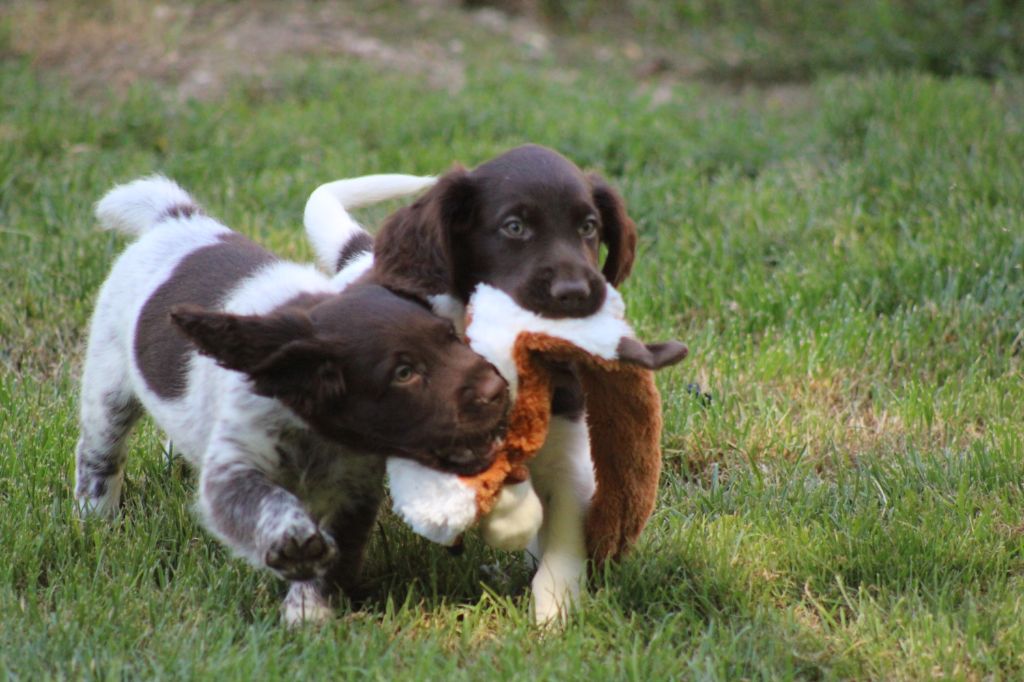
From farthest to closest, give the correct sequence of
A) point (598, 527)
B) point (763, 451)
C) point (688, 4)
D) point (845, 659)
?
point (688, 4) < point (763, 451) < point (598, 527) < point (845, 659)

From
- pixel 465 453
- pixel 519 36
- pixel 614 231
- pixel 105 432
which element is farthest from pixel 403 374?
pixel 519 36

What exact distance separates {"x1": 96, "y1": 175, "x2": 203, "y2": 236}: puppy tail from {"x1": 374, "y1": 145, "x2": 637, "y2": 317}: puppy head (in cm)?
96

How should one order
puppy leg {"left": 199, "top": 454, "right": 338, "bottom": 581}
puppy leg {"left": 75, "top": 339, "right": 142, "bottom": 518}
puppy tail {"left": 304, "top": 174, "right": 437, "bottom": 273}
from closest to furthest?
1. puppy leg {"left": 199, "top": 454, "right": 338, "bottom": 581}
2. puppy leg {"left": 75, "top": 339, "right": 142, "bottom": 518}
3. puppy tail {"left": 304, "top": 174, "right": 437, "bottom": 273}

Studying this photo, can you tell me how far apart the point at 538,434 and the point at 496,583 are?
560 mm

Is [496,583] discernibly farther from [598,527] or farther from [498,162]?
[498,162]

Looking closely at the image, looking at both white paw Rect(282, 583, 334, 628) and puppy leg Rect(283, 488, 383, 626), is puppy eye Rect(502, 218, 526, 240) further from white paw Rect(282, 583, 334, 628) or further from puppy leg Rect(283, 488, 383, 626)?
white paw Rect(282, 583, 334, 628)

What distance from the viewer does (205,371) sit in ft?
11.2

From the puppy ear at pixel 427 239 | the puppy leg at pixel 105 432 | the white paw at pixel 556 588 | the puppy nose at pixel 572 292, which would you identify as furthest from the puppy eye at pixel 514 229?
the puppy leg at pixel 105 432

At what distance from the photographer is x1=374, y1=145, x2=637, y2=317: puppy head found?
10.8ft

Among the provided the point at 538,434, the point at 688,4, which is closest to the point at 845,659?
the point at 538,434

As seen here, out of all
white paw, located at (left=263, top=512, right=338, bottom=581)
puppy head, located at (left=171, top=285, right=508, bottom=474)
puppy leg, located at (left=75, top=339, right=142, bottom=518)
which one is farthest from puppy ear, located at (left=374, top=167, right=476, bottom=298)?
puppy leg, located at (left=75, top=339, right=142, bottom=518)

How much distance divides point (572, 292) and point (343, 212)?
135 cm

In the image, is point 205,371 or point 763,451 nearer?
point 205,371

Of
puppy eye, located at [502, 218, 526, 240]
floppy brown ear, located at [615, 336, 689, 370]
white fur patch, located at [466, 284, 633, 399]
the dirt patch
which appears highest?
puppy eye, located at [502, 218, 526, 240]
